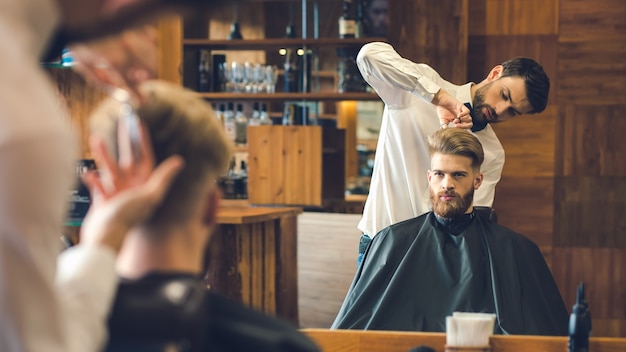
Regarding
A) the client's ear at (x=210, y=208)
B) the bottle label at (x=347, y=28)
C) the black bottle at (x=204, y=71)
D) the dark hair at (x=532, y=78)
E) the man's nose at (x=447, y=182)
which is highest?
the bottle label at (x=347, y=28)

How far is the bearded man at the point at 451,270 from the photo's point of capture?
9.44 ft

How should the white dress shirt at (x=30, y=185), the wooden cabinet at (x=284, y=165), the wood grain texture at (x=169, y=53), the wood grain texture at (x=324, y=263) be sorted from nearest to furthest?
the white dress shirt at (x=30, y=185) → the wood grain texture at (x=169, y=53) → the wooden cabinet at (x=284, y=165) → the wood grain texture at (x=324, y=263)

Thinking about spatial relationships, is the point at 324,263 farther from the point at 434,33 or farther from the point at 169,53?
the point at 169,53

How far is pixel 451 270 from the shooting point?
302 centimetres

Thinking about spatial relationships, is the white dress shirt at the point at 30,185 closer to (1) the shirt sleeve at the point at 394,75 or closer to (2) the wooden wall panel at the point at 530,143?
(1) the shirt sleeve at the point at 394,75

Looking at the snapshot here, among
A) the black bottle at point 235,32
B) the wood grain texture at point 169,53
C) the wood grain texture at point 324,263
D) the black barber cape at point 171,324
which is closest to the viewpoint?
the black barber cape at point 171,324

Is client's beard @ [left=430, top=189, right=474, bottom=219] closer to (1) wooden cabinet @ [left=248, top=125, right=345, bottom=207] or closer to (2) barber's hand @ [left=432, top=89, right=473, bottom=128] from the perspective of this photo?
(2) barber's hand @ [left=432, top=89, right=473, bottom=128]

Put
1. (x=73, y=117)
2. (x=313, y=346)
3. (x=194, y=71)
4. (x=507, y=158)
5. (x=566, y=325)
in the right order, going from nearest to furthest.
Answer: (x=313, y=346)
(x=566, y=325)
(x=73, y=117)
(x=507, y=158)
(x=194, y=71)

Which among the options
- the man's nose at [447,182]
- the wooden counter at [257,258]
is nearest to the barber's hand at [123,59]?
the man's nose at [447,182]

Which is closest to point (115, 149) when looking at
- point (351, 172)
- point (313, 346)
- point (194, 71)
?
point (313, 346)

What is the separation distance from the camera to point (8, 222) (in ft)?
2.85

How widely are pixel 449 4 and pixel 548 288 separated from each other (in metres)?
2.95

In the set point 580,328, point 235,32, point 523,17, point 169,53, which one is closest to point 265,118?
point 235,32

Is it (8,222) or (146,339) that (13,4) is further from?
(146,339)
